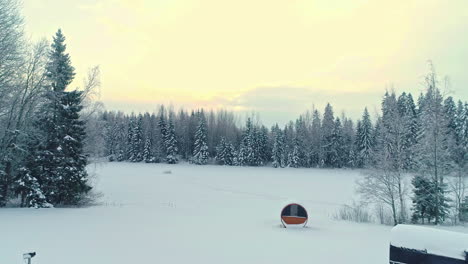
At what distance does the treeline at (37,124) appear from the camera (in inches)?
563

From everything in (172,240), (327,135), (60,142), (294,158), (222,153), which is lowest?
(294,158)

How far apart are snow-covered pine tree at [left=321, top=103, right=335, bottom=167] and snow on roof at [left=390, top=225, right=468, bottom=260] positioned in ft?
211

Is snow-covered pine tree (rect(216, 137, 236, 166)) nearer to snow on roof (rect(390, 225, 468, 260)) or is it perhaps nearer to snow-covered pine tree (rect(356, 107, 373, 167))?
snow-covered pine tree (rect(356, 107, 373, 167))

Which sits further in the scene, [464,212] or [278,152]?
[278,152]

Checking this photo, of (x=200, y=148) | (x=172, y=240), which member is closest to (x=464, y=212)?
(x=172, y=240)

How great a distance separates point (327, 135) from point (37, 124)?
60.7m

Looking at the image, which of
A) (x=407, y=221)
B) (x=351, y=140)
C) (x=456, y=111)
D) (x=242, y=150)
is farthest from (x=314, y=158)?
(x=407, y=221)

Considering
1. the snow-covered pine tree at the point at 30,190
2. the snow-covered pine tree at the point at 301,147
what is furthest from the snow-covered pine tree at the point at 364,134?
the snow-covered pine tree at the point at 30,190

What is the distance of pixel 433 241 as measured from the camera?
12.6 feet

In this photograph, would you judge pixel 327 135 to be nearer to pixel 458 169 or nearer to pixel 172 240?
pixel 458 169

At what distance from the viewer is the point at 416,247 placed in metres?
3.89

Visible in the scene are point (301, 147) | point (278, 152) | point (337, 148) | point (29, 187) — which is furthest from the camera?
point (301, 147)

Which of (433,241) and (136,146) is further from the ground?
(433,241)

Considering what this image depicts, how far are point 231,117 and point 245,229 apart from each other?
99.5 metres
